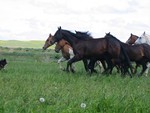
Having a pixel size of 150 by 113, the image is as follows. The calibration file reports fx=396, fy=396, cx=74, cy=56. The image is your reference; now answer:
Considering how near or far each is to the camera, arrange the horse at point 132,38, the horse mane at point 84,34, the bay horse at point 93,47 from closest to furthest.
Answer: the bay horse at point 93,47
the horse mane at point 84,34
the horse at point 132,38

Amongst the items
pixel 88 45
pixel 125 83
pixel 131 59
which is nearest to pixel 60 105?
pixel 125 83

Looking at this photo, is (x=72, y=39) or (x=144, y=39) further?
(x=144, y=39)

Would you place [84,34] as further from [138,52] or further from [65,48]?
[65,48]

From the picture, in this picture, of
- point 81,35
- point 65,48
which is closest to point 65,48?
point 65,48

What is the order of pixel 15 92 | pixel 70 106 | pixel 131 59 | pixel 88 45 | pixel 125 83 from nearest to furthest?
pixel 70 106 → pixel 15 92 → pixel 125 83 → pixel 88 45 → pixel 131 59

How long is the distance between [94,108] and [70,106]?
1.39 feet

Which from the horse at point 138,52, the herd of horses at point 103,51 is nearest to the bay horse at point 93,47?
the herd of horses at point 103,51

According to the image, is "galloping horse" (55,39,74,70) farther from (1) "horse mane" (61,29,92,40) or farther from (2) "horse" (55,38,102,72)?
(1) "horse mane" (61,29,92,40)

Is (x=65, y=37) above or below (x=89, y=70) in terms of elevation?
above

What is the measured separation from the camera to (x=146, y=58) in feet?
61.2

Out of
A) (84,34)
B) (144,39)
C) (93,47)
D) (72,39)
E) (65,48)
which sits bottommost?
(65,48)

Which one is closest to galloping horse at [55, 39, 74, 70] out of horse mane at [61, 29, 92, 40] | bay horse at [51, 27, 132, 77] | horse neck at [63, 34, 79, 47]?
horse mane at [61, 29, 92, 40]

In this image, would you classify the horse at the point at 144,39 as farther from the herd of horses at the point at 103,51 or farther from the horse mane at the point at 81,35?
the horse mane at the point at 81,35

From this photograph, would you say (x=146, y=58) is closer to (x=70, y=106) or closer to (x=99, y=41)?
(x=99, y=41)
